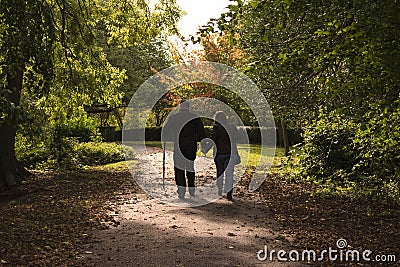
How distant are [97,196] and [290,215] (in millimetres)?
4899

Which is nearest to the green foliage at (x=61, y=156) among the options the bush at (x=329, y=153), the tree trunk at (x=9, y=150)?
the tree trunk at (x=9, y=150)

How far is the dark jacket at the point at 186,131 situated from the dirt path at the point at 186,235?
125 cm

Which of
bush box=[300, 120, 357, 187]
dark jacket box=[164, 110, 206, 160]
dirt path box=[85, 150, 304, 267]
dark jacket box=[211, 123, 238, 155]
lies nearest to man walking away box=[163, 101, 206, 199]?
dark jacket box=[164, 110, 206, 160]

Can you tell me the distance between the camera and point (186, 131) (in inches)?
460

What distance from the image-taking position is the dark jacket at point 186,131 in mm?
11656

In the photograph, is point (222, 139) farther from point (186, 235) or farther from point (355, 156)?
point (186, 235)

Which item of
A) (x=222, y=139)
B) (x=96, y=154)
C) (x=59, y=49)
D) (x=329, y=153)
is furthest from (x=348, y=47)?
(x=96, y=154)

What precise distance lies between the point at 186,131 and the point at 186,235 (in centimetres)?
395

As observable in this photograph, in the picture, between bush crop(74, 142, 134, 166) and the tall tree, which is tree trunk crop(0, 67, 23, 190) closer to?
the tall tree

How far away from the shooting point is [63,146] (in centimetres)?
Answer: 2083

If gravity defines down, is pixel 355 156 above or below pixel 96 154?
above

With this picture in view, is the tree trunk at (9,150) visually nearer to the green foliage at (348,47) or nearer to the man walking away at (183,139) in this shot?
the man walking away at (183,139)

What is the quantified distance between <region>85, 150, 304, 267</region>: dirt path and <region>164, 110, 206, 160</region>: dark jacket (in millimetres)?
1248

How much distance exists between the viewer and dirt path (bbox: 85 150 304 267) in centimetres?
671
